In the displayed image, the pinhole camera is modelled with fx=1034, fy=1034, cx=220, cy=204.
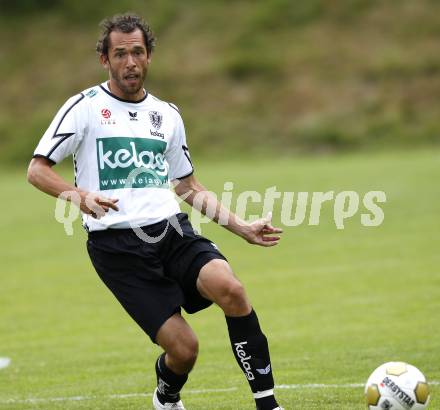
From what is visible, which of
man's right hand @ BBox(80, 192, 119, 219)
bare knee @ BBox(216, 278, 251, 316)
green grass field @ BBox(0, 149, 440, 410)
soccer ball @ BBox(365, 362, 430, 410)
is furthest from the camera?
green grass field @ BBox(0, 149, 440, 410)

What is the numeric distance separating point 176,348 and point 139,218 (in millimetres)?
904

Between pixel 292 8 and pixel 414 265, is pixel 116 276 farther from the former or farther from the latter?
pixel 292 8

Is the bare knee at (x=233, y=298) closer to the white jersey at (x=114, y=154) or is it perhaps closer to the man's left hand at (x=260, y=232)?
the man's left hand at (x=260, y=232)

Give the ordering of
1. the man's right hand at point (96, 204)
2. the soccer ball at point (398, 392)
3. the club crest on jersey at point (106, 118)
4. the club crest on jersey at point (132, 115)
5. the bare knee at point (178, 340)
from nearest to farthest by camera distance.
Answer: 1. the man's right hand at point (96, 204)
2. the soccer ball at point (398, 392)
3. the bare knee at point (178, 340)
4. the club crest on jersey at point (106, 118)
5. the club crest on jersey at point (132, 115)

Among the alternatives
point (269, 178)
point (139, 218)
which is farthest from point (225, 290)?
point (269, 178)

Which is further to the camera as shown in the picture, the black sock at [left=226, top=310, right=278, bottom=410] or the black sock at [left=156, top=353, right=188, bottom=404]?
the black sock at [left=156, top=353, right=188, bottom=404]

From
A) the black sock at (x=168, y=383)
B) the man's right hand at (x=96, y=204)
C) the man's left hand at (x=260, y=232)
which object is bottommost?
the black sock at (x=168, y=383)

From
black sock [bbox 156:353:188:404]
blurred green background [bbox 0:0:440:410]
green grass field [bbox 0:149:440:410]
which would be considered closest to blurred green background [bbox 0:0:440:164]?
blurred green background [bbox 0:0:440:410]

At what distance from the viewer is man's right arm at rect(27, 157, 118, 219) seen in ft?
20.9

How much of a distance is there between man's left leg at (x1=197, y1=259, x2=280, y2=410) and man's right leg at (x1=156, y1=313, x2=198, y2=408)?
1.01 ft

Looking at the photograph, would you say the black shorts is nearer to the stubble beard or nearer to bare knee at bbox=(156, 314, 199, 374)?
bare knee at bbox=(156, 314, 199, 374)

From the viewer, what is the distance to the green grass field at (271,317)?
8656 mm

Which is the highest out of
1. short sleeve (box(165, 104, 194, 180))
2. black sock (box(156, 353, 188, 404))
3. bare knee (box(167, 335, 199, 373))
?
short sleeve (box(165, 104, 194, 180))

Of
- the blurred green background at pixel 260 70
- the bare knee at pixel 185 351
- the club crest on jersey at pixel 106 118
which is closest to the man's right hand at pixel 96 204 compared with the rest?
the club crest on jersey at pixel 106 118
